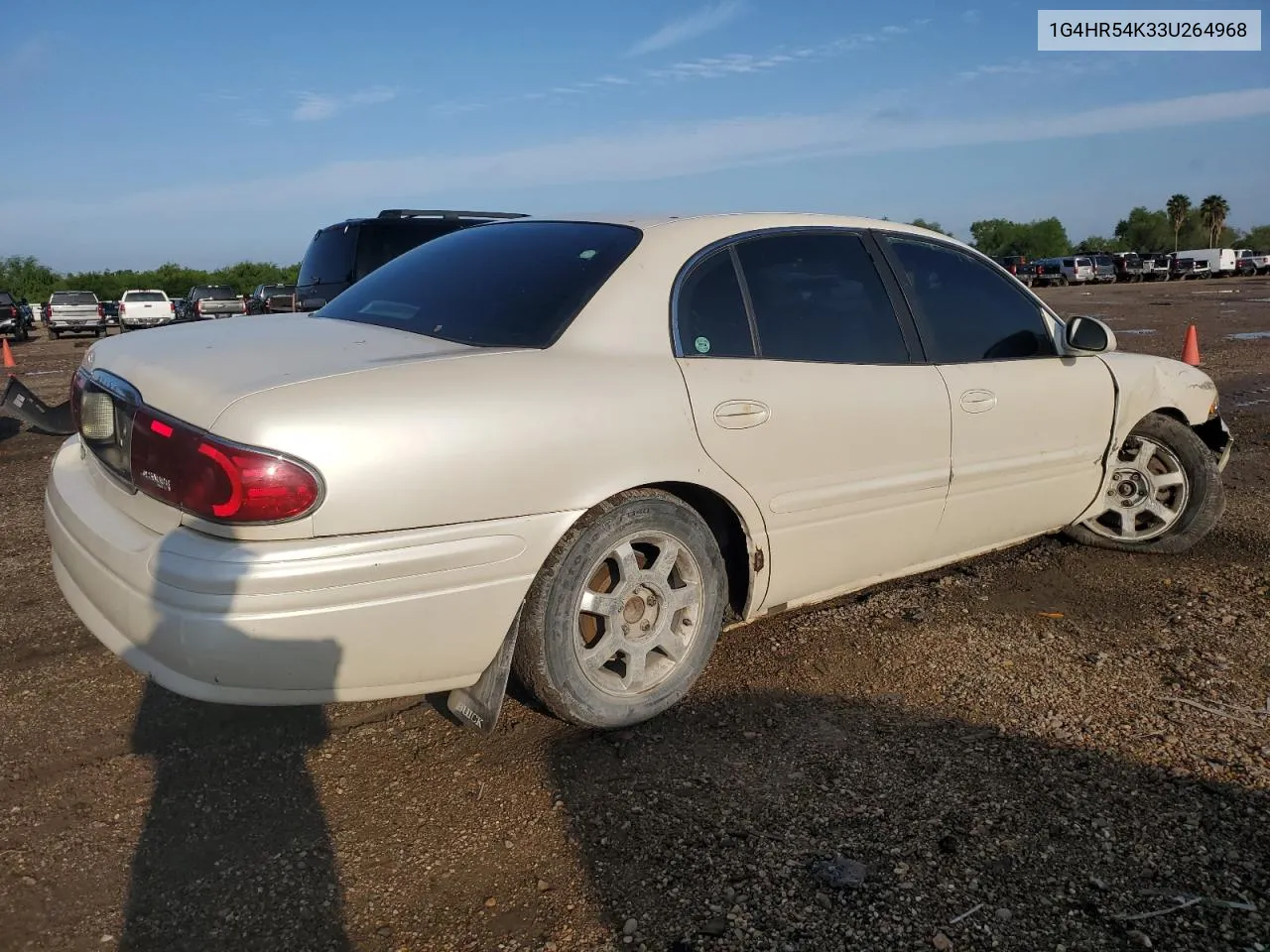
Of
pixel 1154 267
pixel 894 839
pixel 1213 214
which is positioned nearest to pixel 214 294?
pixel 894 839

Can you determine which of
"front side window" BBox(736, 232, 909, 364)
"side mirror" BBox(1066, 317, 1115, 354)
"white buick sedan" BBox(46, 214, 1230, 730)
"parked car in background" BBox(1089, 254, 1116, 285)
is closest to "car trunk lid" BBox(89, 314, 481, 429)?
"white buick sedan" BBox(46, 214, 1230, 730)

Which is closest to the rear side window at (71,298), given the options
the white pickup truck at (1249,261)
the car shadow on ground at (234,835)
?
the car shadow on ground at (234,835)

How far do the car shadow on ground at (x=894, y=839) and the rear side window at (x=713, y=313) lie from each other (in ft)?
3.77

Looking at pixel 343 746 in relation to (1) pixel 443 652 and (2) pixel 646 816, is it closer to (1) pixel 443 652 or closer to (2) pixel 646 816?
(1) pixel 443 652

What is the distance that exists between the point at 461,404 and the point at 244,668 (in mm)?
814

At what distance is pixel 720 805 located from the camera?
2604 millimetres

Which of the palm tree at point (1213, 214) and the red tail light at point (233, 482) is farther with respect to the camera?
the palm tree at point (1213, 214)

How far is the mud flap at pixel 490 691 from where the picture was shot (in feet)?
8.89

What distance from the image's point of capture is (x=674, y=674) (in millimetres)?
3088

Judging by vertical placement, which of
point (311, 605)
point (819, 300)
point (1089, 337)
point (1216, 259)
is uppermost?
point (819, 300)

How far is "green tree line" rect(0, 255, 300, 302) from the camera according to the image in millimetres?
72500

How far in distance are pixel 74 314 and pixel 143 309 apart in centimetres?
217

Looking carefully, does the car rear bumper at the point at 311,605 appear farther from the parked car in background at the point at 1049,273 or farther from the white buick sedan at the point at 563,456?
the parked car in background at the point at 1049,273

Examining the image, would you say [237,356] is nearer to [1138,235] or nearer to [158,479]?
[158,479]
